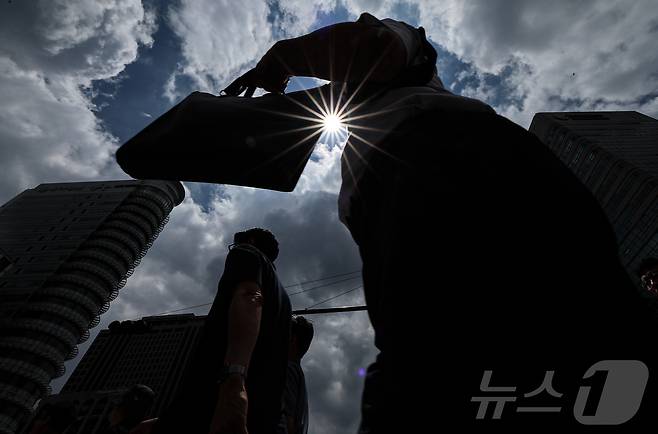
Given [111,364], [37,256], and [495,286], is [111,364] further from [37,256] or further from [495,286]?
[495,286]

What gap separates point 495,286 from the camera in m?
0.47

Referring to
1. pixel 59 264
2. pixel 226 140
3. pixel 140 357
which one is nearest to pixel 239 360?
pixel 226 140

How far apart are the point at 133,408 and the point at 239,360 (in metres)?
2.60

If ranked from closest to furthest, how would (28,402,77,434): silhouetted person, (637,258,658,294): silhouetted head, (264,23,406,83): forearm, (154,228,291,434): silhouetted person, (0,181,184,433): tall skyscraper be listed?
(264,23,406,83): forearm, (154,228,291,434): silhouetted person, (28,402,77,434): silhouetted person, (637,258,658,294): silhouetted head, (0,181,184,433): tall skyscraper

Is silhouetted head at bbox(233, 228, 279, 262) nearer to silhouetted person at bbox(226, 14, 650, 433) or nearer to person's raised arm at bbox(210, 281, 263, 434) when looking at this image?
person's raised arm at bbox(210, 281, 263, 434)

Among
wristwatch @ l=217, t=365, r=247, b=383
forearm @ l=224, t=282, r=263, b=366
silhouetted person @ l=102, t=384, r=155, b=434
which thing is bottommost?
wristwatch @ l=217, t=365, r=247, b=383

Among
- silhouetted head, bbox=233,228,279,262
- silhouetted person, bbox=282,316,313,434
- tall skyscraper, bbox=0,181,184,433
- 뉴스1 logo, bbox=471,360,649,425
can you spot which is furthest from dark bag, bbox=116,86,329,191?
tall skyscraper, bbox=0,181,184,433

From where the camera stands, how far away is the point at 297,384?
9.53 feet

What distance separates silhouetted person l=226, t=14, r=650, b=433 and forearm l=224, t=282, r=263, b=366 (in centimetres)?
102

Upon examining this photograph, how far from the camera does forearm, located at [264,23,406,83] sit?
0.91 meters

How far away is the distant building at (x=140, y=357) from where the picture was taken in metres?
74.3

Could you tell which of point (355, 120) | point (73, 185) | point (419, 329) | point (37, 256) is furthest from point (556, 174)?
point (73, 185)

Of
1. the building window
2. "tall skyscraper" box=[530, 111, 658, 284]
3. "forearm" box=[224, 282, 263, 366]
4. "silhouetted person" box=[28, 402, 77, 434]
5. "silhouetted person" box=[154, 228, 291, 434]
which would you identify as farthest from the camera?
the building window

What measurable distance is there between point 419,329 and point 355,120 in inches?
25.4
